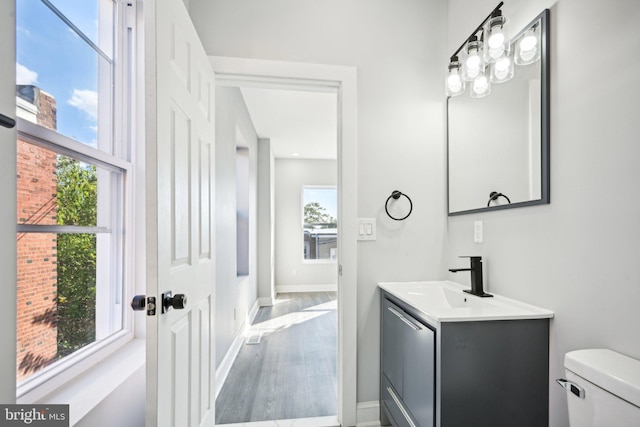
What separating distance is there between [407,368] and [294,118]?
124 inches

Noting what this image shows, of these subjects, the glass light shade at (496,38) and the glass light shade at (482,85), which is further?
the glass light shade at (482,85)

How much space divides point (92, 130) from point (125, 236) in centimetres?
49

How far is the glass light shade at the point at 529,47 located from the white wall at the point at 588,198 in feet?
0.21

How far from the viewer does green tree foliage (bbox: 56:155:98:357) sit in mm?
1031

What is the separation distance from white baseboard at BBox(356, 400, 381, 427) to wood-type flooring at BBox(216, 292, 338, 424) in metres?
0.22

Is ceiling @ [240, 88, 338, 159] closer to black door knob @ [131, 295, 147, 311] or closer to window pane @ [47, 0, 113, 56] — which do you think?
window pane @ [47, 0, 113, 56]

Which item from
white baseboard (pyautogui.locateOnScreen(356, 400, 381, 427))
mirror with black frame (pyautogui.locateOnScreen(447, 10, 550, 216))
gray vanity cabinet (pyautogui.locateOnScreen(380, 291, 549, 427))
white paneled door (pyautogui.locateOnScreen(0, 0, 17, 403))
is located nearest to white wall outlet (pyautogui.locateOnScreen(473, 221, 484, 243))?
mirror with black frame (pyautogui.locateOnScreen(447, 10, 550, 216))

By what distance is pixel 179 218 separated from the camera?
1165mm

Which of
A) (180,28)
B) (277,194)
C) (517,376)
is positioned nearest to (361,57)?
(180,28)

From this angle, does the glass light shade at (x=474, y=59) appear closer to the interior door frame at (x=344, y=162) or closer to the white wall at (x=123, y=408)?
the interior door frame at (x=344, y=162)

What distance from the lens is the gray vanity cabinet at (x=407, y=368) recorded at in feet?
3.88

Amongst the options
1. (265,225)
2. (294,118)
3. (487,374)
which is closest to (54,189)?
(487,374)

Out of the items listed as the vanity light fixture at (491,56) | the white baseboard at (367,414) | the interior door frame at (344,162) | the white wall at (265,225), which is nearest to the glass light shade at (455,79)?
the vanity light fixture at (491,56)

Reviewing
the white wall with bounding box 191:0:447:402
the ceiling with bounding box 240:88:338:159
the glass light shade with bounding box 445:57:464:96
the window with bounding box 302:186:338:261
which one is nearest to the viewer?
the glass light shade with bounding box 445:57:464:96
